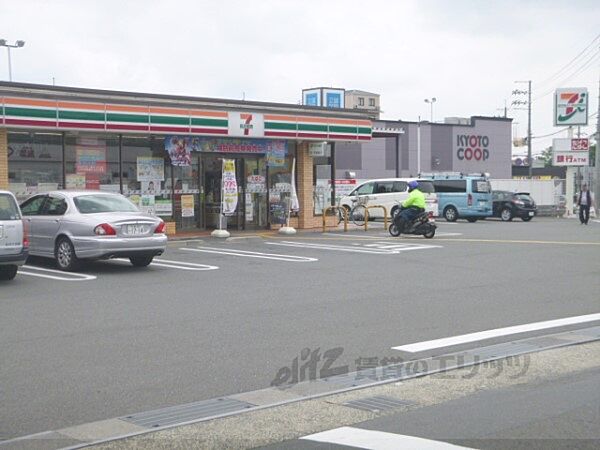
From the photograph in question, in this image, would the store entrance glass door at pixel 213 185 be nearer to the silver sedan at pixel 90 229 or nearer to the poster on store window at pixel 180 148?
the poster on store window at pixel 180 148

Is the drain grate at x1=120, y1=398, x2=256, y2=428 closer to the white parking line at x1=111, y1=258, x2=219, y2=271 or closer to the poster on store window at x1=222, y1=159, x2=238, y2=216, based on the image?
the white parking line at x1=111, y1=258, x2=219, y2=271

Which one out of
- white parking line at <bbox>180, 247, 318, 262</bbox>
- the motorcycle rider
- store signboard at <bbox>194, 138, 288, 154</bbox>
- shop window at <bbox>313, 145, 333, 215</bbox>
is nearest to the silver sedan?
white parking line at <bbox>180, 247, 318, 262</bbox>

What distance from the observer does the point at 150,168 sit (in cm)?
2414

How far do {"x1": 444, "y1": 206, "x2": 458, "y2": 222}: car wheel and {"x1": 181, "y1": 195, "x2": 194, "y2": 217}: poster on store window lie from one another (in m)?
15.2

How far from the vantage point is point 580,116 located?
47.7 metres

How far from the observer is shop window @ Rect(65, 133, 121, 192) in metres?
22.5

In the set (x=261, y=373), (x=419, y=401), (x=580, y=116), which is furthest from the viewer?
(x=580, y=116)

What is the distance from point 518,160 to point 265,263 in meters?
80.5

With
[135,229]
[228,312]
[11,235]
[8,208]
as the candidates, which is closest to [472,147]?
[135,229]

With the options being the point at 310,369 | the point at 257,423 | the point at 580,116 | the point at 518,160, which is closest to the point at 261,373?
the point at 310,369

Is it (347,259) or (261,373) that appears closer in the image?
(261,373)

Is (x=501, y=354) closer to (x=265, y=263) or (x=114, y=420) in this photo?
(x=114, y=420)

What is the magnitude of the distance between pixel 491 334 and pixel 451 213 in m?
27.3

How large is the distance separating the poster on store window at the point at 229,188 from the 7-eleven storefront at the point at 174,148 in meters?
1.16
